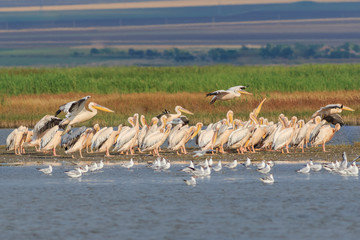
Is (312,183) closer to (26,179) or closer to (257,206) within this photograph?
(257,206)

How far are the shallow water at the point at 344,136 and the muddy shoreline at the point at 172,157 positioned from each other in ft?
6.93

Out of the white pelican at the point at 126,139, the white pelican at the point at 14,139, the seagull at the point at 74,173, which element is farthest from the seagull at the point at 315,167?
the white pelican at the point at 14,139

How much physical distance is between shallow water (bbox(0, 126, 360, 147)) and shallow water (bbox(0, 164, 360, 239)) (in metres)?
5.86

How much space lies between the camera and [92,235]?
30.8 ft

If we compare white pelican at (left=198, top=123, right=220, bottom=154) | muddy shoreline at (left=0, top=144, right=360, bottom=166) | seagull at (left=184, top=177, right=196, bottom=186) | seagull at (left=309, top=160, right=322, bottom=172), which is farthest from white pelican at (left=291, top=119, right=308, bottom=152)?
seagull at (left=184, top=177, right=196, bottom=186)

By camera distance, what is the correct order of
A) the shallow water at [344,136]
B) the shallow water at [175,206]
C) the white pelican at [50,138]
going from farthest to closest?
the shallow water at [344,136]
the white pelican at [50,138]
the shallow water at [175,206]

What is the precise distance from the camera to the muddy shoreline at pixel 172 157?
1695 cm

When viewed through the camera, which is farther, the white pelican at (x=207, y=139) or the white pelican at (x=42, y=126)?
the white pelican at (x=42, y=126)

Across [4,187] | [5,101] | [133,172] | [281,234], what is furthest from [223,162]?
[5,101]

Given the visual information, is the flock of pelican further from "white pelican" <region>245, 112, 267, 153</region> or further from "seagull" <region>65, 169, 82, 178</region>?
"seagull" <region>65, 169, 82, 178</region>

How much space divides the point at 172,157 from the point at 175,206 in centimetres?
622

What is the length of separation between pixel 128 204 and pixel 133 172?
3.55 metres

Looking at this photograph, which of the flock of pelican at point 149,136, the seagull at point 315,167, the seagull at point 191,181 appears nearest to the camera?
the seagull at point 191,181

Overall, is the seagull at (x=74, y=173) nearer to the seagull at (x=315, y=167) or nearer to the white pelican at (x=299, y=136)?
the seagull at (x=315, y=167)
